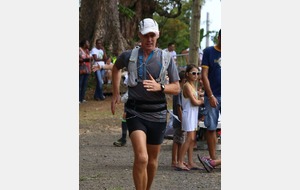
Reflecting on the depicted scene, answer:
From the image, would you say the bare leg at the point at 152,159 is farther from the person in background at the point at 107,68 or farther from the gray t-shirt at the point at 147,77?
the person in background at the point at 107,68

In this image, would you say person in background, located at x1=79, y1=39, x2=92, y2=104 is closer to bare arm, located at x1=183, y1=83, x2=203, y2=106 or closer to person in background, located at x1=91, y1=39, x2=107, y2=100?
person in background, located at x1=91, y1=39, x2=107, y2=100

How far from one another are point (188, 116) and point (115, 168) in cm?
116

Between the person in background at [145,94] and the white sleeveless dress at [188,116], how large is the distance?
86.6 inches

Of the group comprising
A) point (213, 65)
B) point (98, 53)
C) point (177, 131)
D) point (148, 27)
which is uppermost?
point (148, 27)

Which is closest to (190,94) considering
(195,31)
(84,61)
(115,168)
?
(115,168)

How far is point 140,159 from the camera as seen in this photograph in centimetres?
591

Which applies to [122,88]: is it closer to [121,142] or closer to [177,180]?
[121,142]

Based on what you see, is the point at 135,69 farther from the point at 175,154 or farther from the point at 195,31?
the point at 195,31

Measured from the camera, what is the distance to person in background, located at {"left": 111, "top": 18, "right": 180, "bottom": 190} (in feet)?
19.6

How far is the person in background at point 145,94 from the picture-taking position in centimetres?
597

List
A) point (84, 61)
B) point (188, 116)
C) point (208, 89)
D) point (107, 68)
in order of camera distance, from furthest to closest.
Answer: point (107, 68) → point (84, 61) → point (188, 116) → point (208, 89)

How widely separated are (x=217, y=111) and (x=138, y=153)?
2425 mm

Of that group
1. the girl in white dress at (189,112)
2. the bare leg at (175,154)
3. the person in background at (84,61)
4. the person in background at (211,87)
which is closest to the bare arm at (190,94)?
the girl in white dress at (189,112)

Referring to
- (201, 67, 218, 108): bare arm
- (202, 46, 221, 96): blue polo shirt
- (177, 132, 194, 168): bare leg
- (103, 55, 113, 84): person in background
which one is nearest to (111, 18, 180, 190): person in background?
(201, 67, 218, 108): bare arm
